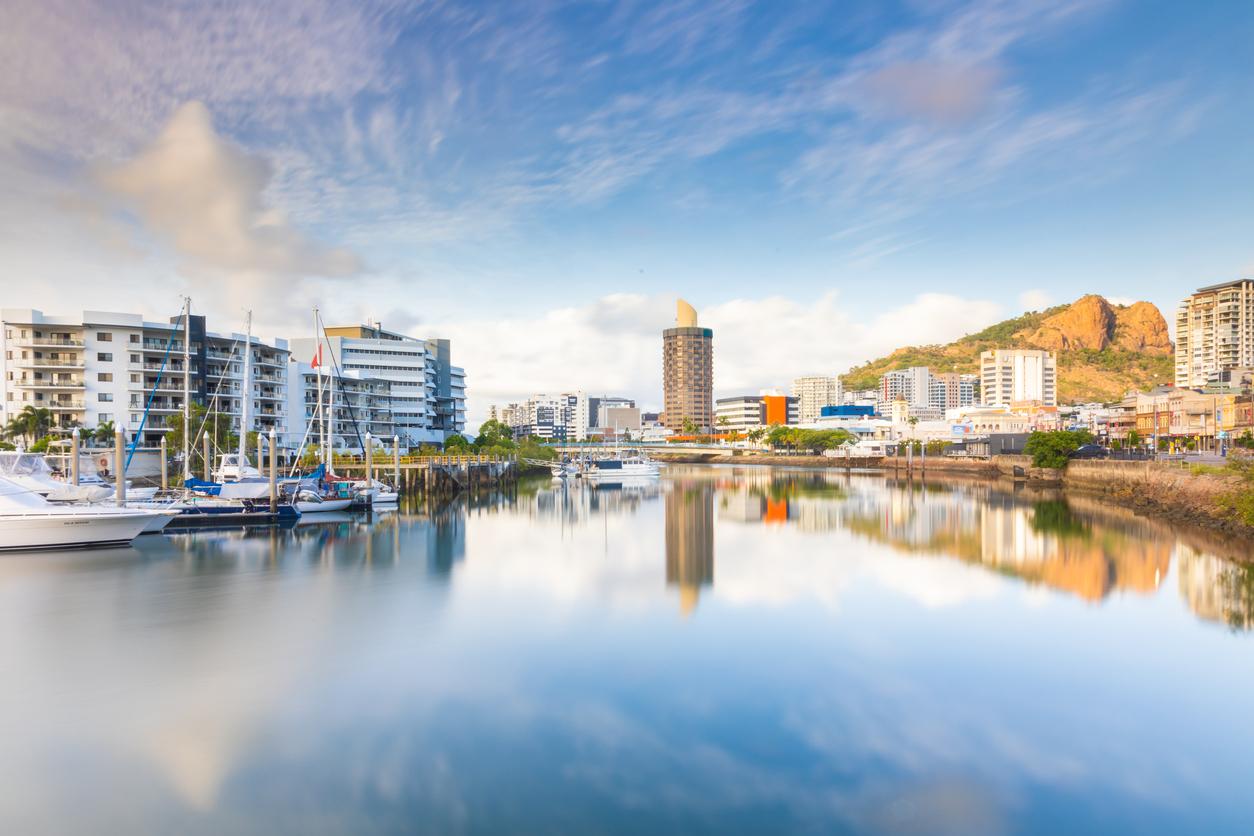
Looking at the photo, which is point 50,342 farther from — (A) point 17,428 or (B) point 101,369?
(A) point 17,428

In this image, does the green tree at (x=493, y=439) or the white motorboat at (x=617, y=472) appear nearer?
the white motorboat at (x=617, y=472)

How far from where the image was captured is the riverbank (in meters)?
29.4

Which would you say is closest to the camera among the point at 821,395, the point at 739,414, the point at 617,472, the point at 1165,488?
the point at 1165,488

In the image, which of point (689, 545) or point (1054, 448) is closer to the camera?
point (689, 545)

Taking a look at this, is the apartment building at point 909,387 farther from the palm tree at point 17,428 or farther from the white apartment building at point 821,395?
the palm tree at point 17,428

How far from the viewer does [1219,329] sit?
114 metres

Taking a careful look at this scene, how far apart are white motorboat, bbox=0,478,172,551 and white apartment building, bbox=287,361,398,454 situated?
109 feet

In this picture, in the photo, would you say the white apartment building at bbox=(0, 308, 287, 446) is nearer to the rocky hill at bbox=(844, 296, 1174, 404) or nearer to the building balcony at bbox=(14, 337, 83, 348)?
the building balcony at bbox=(14, 337, 83, 348)

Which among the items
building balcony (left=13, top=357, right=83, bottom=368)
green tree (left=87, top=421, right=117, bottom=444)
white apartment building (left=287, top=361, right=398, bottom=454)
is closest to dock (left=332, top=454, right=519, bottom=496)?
white apartment building (left=287, top=361, right=398, bottom=454)

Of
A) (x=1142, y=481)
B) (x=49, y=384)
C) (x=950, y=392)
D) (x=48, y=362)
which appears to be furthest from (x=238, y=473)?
(x=950, y=392)

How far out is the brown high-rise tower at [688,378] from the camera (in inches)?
7037

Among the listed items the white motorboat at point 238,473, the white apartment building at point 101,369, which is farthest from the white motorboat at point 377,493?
the white apartment building at point 101,369

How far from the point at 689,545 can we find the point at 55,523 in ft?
72.2

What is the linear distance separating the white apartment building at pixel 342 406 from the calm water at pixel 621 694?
41.6m
